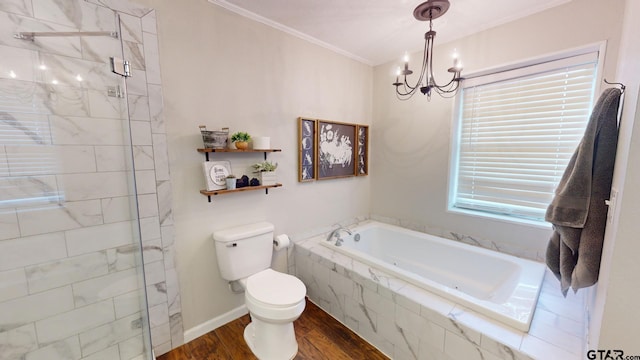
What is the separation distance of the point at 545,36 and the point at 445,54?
0.71 m

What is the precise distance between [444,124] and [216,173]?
2087mm

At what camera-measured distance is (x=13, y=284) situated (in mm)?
1244

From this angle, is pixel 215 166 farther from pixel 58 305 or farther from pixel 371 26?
pixel 371 26

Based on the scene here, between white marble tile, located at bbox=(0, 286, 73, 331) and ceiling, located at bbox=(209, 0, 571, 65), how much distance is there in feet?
6.70

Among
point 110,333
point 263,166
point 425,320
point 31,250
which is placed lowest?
point 110,333

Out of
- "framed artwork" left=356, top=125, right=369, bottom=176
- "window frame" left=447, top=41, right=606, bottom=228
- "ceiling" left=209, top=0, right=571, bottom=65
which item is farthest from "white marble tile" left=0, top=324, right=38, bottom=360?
"window frame" left=447, top=41, right=606, bottom=228

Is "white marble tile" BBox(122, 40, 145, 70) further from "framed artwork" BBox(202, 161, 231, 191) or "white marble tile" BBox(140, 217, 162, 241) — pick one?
"white marble tile" BBox(140, 217, 162, 241)

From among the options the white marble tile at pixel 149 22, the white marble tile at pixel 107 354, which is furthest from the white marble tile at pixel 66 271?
the white marble tile at pixel 149 22

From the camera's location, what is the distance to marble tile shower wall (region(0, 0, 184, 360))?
122 cm

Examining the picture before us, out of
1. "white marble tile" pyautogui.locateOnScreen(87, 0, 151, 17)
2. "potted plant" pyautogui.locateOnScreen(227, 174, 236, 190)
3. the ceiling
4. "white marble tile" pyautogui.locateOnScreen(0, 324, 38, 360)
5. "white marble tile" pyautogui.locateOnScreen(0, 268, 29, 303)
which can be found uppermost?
the ceiling

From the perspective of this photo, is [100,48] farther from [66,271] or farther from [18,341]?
[18,341]

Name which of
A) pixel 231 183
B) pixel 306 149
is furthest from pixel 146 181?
pixel 306 149

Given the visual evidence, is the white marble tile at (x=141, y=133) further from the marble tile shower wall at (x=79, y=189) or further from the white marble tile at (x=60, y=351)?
the white marble tile at (x=60, y=351)

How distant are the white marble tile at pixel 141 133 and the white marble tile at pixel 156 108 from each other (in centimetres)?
3
